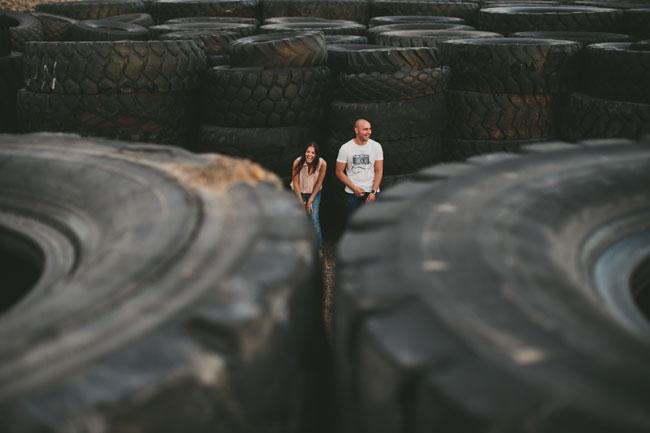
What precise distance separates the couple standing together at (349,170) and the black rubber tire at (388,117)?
0.38ft

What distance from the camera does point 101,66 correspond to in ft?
13.9

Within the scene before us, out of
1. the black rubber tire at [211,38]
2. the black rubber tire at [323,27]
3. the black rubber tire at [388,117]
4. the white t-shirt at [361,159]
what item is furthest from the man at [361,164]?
the black rubber tire at [323,27]

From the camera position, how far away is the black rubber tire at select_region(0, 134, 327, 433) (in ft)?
2.86

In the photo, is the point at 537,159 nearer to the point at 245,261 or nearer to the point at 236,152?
the point at 245,261

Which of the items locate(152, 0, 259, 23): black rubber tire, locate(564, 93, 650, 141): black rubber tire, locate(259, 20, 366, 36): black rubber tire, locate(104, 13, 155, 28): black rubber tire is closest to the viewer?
locate(564, 93, 650, 141): black rubber tire

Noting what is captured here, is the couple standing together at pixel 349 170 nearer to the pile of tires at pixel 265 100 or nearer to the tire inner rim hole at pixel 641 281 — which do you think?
the pile of tires at pixel 265 100

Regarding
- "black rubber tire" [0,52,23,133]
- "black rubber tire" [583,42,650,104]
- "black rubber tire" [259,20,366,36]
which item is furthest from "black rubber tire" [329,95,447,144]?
"black rubber tire" [0,52,23,133]

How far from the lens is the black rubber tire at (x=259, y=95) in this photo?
4594 mm

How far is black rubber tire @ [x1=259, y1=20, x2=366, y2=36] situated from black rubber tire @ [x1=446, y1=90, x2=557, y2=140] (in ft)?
5.92

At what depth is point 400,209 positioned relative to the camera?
4.51ft

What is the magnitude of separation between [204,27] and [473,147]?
10.4 ft

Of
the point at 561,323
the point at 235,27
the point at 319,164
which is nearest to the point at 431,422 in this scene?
the point at 561,323

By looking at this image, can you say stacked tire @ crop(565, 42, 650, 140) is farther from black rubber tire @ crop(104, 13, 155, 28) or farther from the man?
black rubber tire @ crop(104, 13, 155, 28)

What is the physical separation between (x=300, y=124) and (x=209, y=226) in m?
3.60
